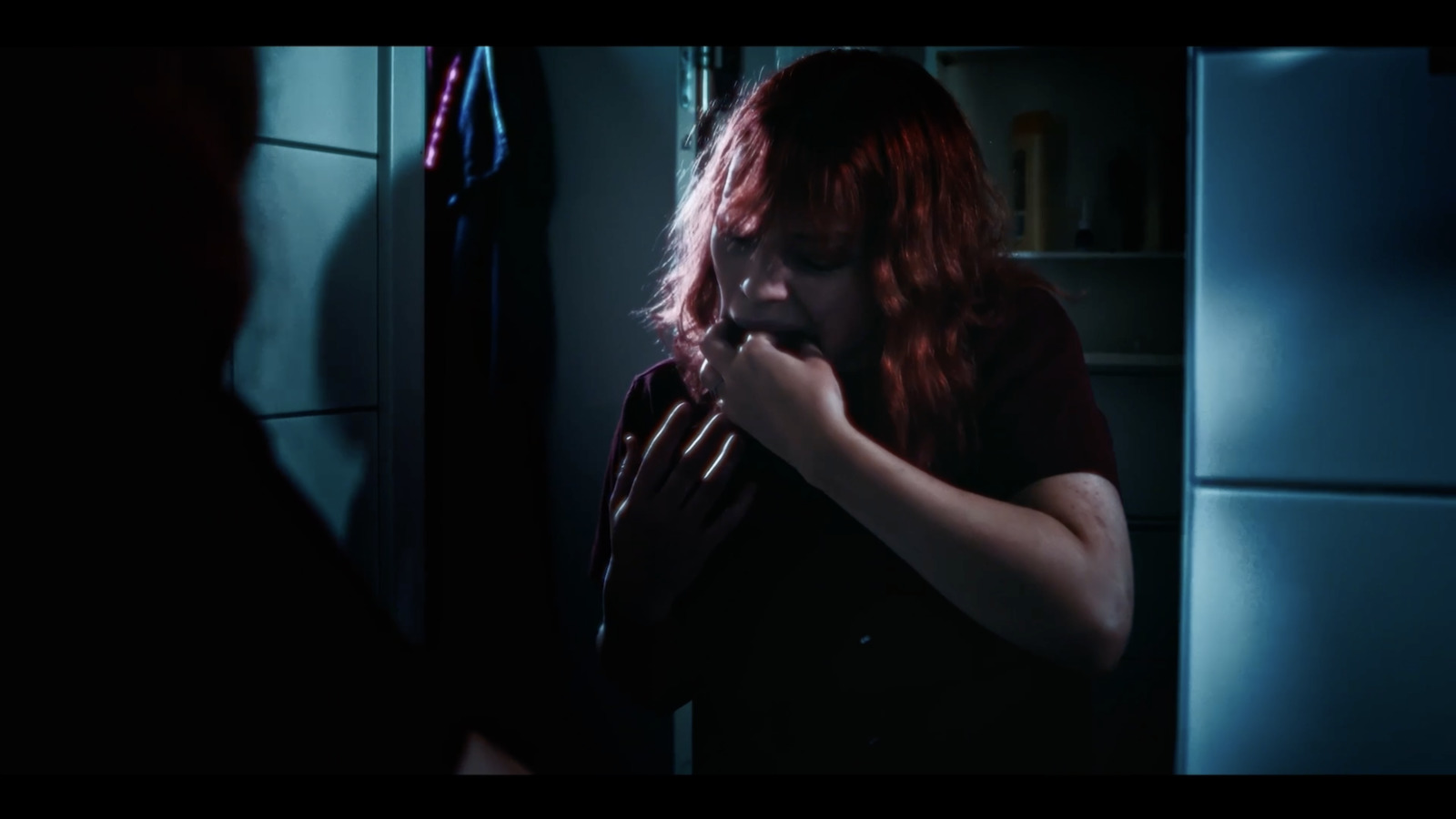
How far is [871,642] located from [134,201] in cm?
71

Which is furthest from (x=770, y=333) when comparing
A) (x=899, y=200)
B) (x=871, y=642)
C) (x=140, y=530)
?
(x=140, y=530)

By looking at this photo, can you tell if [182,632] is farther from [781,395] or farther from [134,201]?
[781,395]

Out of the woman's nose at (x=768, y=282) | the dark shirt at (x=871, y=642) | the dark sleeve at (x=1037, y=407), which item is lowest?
the dark shirt at (x=871, y=642)

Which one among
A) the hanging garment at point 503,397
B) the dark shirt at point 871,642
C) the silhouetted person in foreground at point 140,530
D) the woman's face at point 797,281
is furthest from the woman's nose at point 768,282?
the hanging garment at point 503,397

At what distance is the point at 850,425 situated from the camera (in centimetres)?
58

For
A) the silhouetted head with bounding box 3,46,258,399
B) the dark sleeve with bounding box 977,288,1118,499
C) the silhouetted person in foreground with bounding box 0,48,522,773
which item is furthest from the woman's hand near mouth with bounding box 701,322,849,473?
the silhouetted head with bounding box 3,46,258,399

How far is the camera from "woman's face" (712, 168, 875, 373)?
0.64 metres

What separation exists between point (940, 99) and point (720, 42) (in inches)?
7.8

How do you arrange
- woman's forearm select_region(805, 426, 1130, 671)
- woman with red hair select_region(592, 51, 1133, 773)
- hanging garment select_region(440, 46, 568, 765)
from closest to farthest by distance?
woman's forearm select_region(805, 426, 1130, 671)
woman with red hair select_region(592, 51, 1133, 773)
hanging garment select_region(440, 46, 568, 765)

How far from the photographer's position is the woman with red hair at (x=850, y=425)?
2.05 feet

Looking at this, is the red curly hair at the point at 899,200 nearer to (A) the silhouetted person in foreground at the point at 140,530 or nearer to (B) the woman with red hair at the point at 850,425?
(B) the woman with red hair at the point at 850,425

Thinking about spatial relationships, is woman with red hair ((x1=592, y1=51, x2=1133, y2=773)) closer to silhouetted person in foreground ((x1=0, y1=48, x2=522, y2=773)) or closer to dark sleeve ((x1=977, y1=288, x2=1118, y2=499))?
dark sleeve ((x1=977, y1=288, x2=1118, y2=499))

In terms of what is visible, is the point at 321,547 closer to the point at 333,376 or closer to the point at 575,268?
the point at 333,376

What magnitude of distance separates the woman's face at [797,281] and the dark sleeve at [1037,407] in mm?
121
